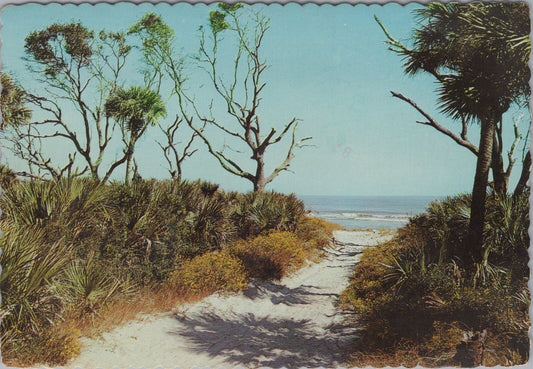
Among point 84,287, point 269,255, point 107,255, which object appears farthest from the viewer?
point 269,255

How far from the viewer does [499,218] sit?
6121mm

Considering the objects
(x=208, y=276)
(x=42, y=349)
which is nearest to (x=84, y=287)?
(x=42, y=349)

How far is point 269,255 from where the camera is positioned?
32.4 feet

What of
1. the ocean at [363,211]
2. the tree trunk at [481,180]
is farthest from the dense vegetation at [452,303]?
the ocean at [363,211]

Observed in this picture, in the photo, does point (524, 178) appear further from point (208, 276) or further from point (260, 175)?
point (208, 276)

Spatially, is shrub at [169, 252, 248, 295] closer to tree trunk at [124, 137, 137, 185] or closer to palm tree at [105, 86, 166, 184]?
palm tree at [105, 86, 166, 184]

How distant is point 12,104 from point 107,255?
2.69 meters

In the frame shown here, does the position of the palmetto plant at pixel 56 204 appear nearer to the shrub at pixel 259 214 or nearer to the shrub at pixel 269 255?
the shrub at pixel 269 255

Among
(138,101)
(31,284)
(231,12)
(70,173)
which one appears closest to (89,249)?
(70,173)

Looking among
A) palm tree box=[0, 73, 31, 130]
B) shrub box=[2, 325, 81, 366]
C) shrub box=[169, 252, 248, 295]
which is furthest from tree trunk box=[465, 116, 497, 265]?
palm tree box=[0, 73, 31, 130]

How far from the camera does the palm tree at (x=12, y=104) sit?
5426mm

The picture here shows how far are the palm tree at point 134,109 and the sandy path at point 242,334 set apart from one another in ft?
8.60

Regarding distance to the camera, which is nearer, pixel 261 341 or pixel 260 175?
pixel 261 341

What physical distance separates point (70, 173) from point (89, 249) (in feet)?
3.97
